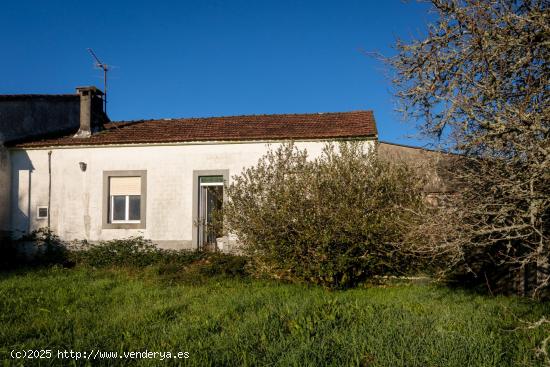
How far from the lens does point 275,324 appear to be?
5.92 m

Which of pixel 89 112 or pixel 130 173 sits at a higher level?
pixel 89 112

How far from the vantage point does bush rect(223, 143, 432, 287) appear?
8.31 metres

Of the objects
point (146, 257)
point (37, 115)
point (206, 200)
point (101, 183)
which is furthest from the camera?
point (37, 115)

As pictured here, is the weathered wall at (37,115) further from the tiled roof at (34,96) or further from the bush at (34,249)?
the bush at (34,249)

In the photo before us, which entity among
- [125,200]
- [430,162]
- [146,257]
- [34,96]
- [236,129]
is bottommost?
[146,257]

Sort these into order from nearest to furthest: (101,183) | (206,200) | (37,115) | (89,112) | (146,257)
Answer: (146,257)
(206,200)
(101,183)
(89,112)
(37,115)

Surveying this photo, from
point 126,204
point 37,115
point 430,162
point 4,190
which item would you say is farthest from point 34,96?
point 430,162

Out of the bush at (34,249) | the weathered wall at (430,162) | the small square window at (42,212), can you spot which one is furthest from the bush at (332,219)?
the small square window at (42,212)

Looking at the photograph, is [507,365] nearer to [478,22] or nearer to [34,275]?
[478,22]

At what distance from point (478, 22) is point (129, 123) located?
45.9ft

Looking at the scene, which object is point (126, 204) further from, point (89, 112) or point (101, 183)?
point (89, 112)

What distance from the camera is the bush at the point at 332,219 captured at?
8.31 metres

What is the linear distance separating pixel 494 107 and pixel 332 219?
3.93 m

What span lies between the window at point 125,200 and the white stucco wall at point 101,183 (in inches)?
14.3
